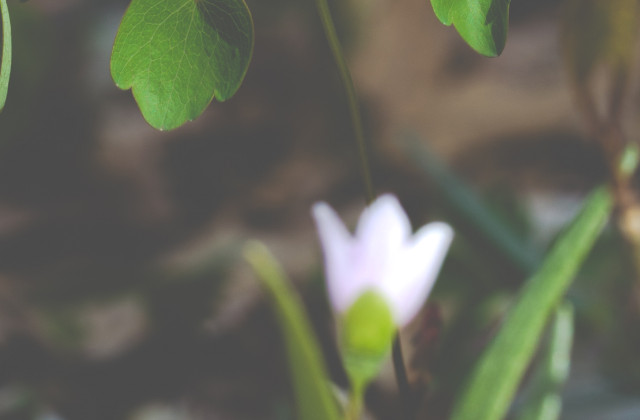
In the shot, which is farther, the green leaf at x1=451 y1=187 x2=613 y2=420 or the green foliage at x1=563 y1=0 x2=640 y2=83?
the green foliage at x1=563 y1=0 x2=640 y2=83

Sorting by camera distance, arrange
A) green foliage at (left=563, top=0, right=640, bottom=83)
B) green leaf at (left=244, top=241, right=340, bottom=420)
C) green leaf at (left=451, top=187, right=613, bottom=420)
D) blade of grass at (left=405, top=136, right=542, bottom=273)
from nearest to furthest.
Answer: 1. green leaf at (left=244, top=241, right=340, bottom=420)
2. green leaf at (left=451, top=187, right=613, bottom=420)
3. green foliage at (left=563, top=0, right=640, bottom=83)
4. blade of grass at (left=405, top=136, right=542, bottom=273)

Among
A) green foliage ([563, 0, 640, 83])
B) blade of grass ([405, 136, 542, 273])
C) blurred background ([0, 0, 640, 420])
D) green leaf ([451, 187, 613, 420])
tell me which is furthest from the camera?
blurred background ([0, 0, 640, 420])

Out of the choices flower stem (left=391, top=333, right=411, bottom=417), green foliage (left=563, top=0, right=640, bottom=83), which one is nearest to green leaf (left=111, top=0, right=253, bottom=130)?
flower stem (left=391, top=333, right=411, bottom=417)

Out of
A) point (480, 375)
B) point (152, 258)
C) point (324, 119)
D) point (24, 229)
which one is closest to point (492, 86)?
point (324, 119)

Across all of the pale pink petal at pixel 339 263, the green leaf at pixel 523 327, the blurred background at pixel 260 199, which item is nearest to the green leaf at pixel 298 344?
the pale pink petal at pixel 339 263

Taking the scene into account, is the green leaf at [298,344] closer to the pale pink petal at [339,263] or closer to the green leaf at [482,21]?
the pale pink petal at [339,263]

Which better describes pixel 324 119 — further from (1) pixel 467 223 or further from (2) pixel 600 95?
(1) pixel 467 223

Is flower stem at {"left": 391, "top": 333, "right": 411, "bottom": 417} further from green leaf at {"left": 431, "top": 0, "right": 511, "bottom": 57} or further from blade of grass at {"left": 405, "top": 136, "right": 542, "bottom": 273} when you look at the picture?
blade of grass at {"left": 405, "top": 136, "right": 542, "bottom": 273}
